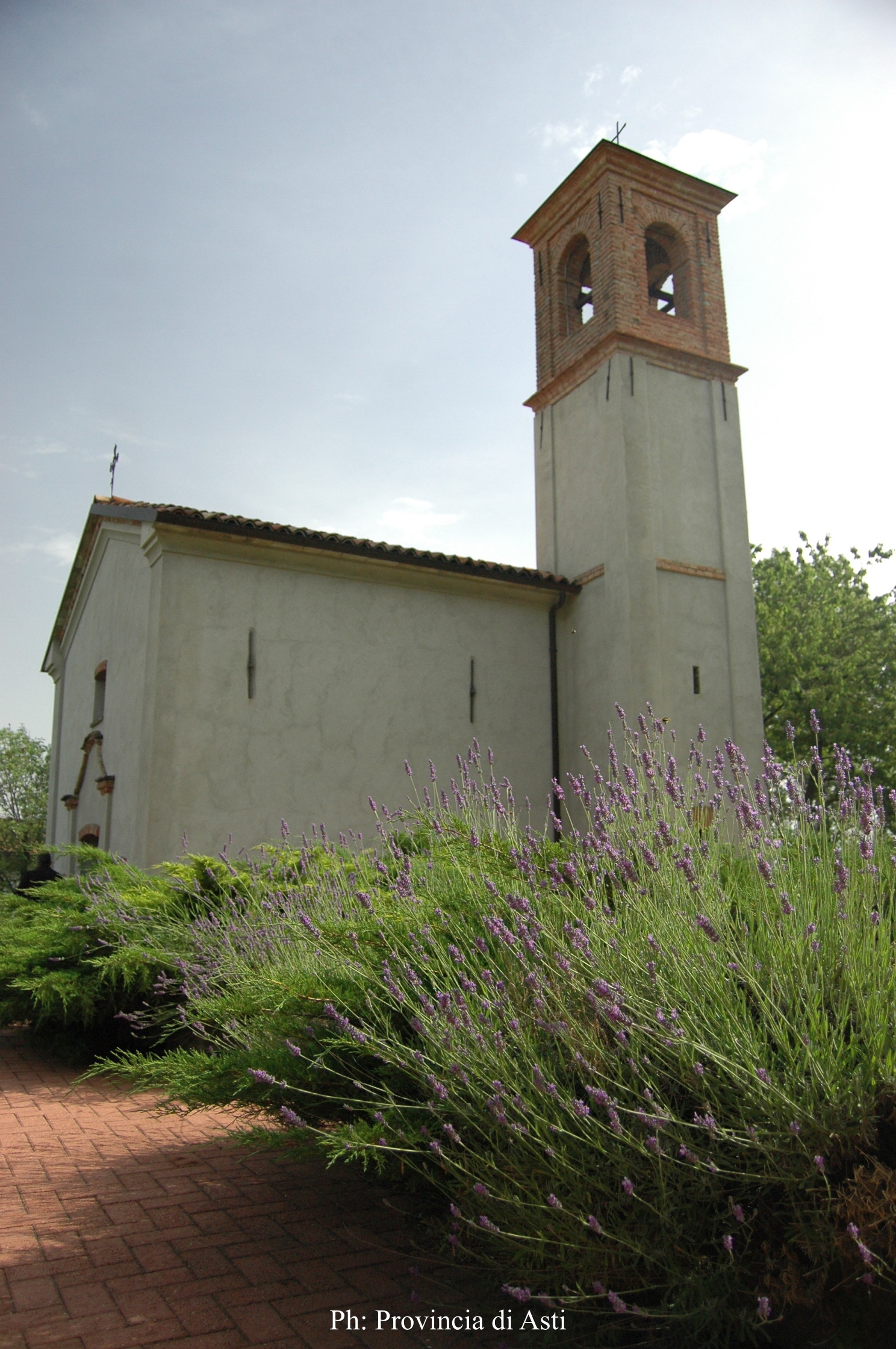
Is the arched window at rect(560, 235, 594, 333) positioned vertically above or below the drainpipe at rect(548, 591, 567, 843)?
above

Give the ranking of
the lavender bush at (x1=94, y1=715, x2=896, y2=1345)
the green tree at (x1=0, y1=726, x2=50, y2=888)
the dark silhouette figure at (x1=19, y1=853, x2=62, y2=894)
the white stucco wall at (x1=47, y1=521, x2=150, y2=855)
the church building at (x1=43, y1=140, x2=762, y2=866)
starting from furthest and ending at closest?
1. the green tree at (x1=0, y1=726, x2=50, y2=888)
2. the white stucco wall at (x1=47, y1=521, x2=150, y2=855)
3. the church building at (x1=43, y1=140, x2=762, y2=866)
4. the dark silhouette figure at (x1=19, y1=853, x2=62, y2=894)
5. the lavender bush at (x1=94, y1=715, x2=896, y2=1345)

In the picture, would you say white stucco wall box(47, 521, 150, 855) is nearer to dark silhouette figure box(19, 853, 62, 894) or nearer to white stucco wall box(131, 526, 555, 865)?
white stucco wall box(131, 526, 555, 865)

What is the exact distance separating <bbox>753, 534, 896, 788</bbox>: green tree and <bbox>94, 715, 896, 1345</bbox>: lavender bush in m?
18.6

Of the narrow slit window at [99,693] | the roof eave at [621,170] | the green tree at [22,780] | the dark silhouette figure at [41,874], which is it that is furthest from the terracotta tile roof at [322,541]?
the green tree at [22,780]

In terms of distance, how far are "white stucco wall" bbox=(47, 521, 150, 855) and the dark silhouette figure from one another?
88cm

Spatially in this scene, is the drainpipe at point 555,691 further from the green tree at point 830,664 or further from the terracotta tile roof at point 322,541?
the green tree at point 830,664

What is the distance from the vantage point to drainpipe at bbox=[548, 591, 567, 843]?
1434 cm

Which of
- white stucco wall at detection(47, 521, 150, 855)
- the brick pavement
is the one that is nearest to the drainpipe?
white stucco wall at detection(47, 521, 150, 855)

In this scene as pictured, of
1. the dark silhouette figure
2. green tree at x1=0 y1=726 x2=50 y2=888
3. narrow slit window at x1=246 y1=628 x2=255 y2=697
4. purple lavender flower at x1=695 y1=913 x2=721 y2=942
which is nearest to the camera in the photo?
purple lavender flower at x1=695 y1=913 x2=721 y2=942

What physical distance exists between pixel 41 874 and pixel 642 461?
10.3m

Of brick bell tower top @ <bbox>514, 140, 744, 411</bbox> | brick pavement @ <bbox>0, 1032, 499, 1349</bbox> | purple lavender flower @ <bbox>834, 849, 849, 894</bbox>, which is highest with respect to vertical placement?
brick bell tower top @ <bbox>514, 140, 744, 411</bbox>

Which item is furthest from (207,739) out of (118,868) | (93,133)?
(93,133)

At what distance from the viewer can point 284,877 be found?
625 centimetres

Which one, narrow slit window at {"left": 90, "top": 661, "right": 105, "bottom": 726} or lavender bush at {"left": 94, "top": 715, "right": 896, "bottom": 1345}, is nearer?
lavender bush at {"left": 94, "top": 715, "right": 896, "bottom": 1345}
